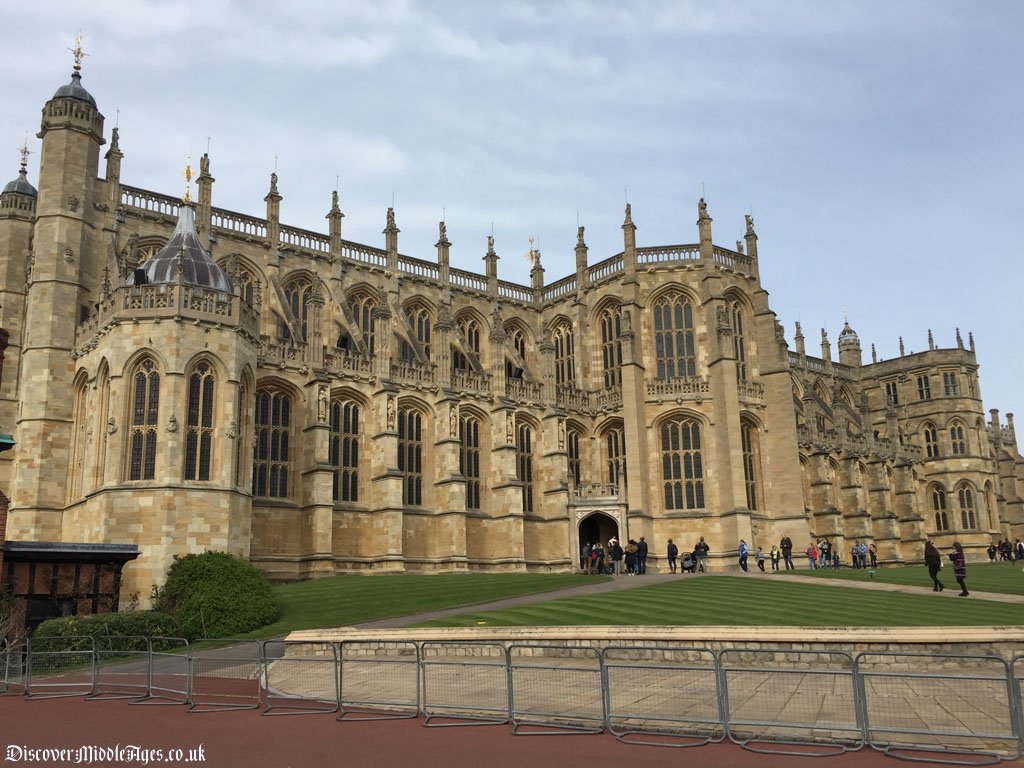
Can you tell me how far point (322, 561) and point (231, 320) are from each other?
36.0ft

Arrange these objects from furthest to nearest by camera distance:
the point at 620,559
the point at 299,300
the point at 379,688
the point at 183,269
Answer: the point at 299,300, the point at 620,559, the point at 183,269, the point at 379,688

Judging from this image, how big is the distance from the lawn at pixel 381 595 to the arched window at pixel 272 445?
5.48 metres

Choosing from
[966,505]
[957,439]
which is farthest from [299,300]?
[966,505]

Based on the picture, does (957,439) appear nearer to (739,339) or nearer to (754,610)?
(739,339)

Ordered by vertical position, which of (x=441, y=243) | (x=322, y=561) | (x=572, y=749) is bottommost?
(x=572, y=749)

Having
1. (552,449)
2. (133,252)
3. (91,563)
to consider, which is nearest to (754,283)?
(552,449)

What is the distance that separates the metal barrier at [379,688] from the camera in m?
13.4

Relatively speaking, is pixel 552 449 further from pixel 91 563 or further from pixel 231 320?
pixel 91 563

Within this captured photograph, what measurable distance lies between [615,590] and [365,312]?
2361cm

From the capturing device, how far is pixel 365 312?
47.7 m

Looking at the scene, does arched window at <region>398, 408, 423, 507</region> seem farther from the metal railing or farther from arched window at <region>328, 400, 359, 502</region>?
the metal railing

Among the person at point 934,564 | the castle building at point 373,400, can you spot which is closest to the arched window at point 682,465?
the castle building at point 373,400

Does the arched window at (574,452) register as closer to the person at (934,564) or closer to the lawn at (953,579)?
the lawn at (953,579)

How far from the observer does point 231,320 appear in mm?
32219
